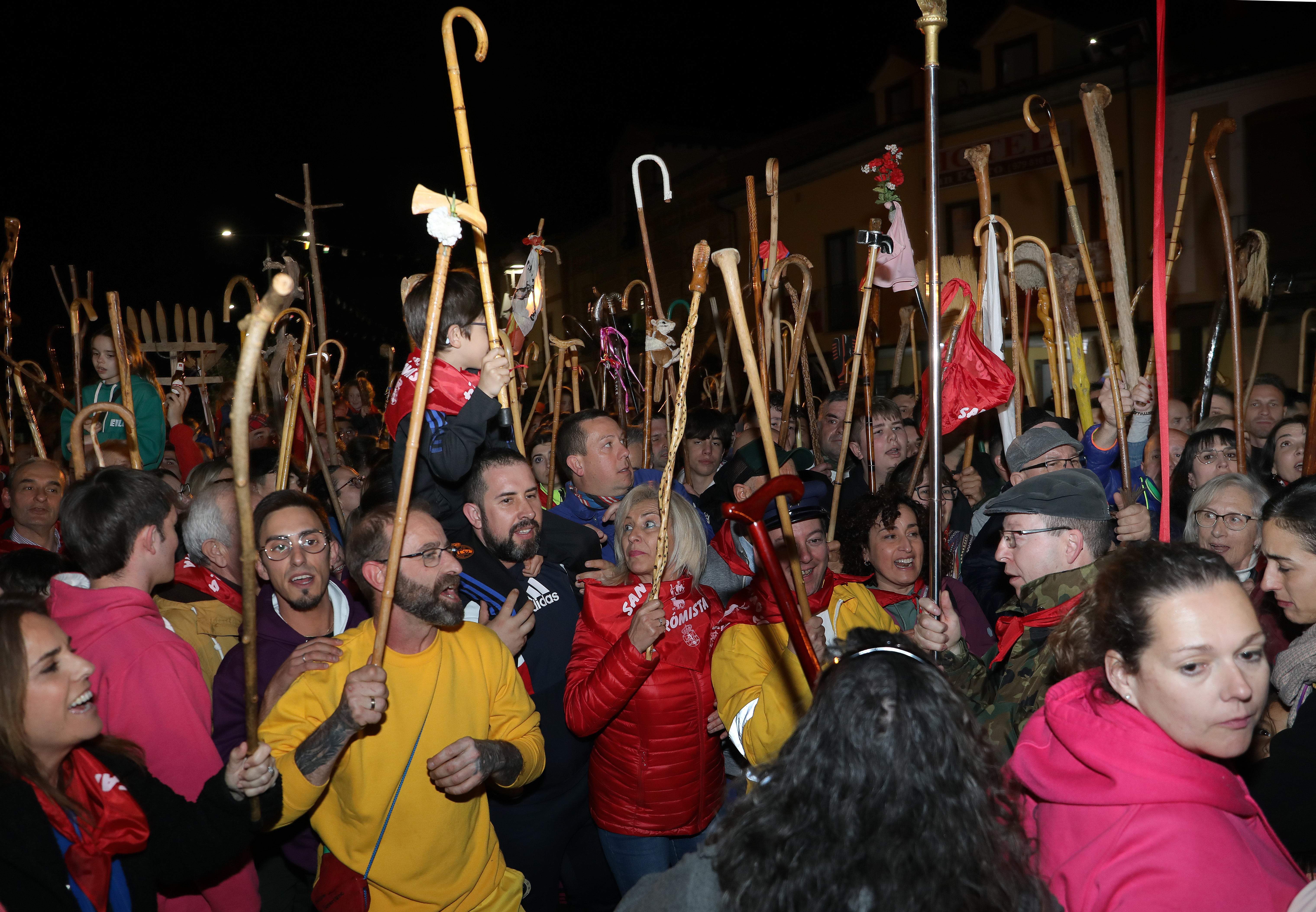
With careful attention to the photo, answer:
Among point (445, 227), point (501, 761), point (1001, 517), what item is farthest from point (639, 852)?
point (445, 227)

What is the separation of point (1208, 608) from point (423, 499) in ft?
8.21

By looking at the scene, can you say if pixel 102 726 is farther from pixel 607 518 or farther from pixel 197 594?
pixel 607 518

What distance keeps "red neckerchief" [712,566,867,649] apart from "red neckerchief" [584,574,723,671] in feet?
0.28

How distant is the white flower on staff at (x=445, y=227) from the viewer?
83.5 inches

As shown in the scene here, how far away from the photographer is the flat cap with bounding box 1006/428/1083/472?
4102mm

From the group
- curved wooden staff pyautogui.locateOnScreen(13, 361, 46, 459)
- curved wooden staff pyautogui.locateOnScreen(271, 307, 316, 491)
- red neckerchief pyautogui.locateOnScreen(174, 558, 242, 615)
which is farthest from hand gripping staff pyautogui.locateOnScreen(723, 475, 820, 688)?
curved wooden staff pyautogui.locateOnScreen(13, 361, 46, 459)

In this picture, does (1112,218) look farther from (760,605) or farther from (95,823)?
(95,823)

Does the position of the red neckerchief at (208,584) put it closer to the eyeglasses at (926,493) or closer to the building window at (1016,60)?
the eyeglasses at (926,493)

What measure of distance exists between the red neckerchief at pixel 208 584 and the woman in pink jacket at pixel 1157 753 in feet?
9.34

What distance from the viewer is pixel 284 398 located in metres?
6.59

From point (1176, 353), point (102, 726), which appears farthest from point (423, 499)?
point (1176, 353)

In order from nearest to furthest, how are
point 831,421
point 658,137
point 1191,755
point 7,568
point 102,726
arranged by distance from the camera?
1. point 1191,755
2. point 102,726
3. point 7,568
4. point 831,421
5. point 658,137

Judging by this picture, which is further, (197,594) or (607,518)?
(607,518)

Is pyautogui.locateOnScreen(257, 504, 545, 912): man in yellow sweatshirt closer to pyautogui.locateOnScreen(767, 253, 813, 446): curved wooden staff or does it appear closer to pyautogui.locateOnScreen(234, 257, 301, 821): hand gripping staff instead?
pyautogui.locateOnScreen(234, 257, 301, 821): hand gripping staff
